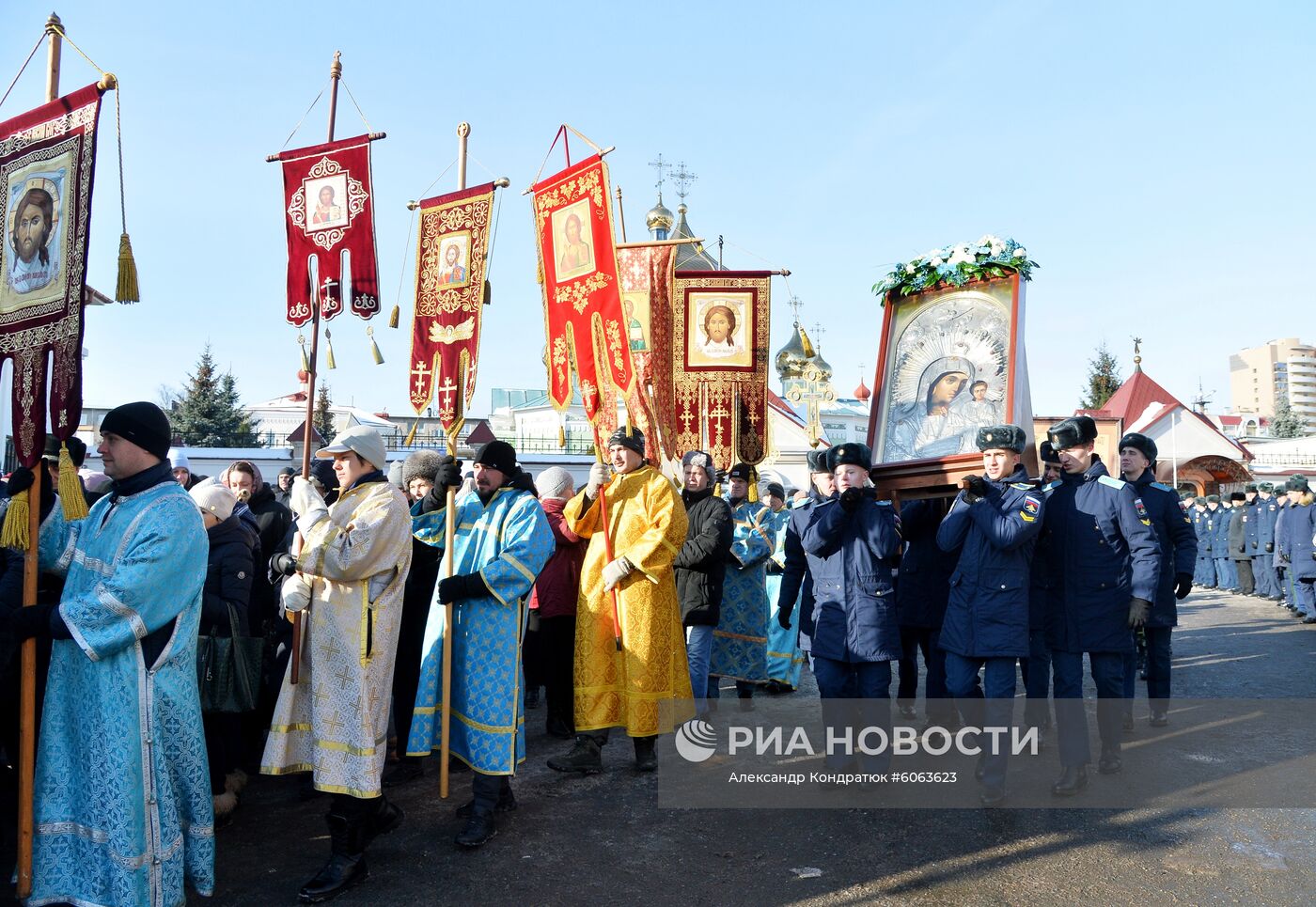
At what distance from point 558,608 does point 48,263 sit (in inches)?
151

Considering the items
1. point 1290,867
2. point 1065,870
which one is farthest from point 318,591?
point 1290,867

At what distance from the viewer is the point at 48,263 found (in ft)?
13.5

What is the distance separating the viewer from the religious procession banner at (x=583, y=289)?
6.33m

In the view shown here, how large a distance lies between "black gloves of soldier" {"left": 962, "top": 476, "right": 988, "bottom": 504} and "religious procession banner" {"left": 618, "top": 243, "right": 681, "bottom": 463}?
6.74 feet

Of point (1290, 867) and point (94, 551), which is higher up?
point (94, 551)

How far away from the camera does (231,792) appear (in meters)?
4.94

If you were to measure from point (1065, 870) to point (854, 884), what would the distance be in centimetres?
92

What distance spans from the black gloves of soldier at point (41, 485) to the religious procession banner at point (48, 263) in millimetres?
72

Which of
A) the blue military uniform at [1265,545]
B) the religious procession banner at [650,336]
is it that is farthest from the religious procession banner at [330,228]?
the blue military uniform at [1265,545]

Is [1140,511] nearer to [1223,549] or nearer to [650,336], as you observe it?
[650,336]

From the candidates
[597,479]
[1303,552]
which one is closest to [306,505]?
[597,479]

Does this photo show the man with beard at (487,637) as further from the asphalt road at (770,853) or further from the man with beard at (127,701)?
the man with beard at (127,701)

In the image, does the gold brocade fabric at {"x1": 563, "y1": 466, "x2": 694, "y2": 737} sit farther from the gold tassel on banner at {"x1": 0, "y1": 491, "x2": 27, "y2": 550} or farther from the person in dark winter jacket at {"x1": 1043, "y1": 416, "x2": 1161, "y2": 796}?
the gold tassel on banner at {"x1": 0, "y1": 491, "x2": 27, "y2": 550}

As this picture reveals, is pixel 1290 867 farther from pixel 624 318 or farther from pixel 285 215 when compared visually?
pixel 285 215
